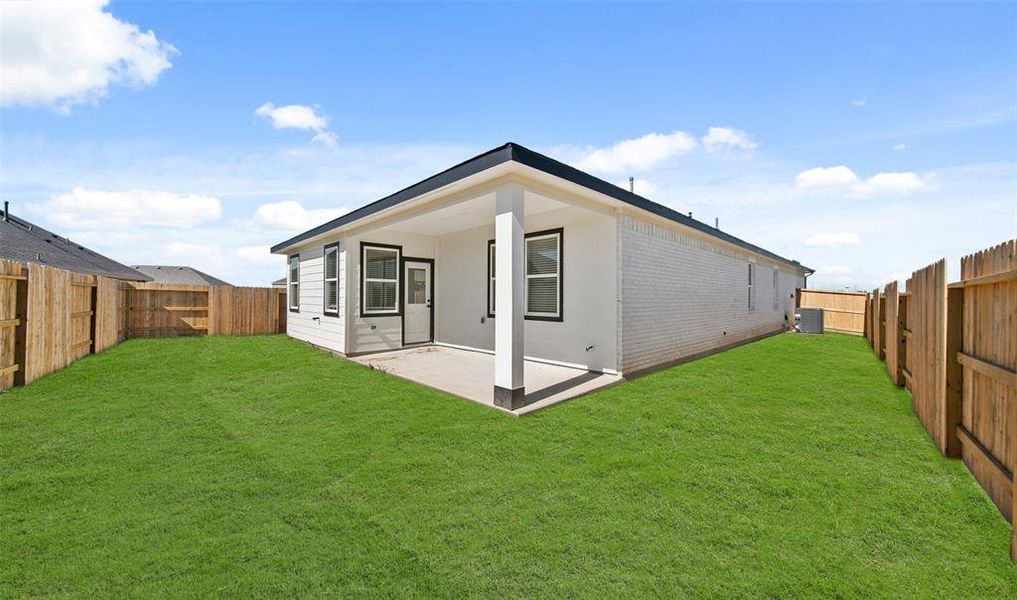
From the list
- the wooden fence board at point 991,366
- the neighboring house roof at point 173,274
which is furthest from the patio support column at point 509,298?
the neighboring house roof at point 173,274

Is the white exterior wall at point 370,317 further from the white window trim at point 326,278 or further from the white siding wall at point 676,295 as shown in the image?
the white siding wall at point 676,295

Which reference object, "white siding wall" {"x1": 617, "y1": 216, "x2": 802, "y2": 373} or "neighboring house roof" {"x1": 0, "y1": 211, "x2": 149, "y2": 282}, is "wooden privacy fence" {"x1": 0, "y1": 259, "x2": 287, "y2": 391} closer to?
"neighboring house roof" {"x1": 0, "y1": 211, "x2": 149, "y2": 282}

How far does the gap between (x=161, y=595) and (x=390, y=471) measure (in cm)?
145

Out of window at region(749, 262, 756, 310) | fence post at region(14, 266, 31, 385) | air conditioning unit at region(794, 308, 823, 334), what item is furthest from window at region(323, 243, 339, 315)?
air conditioning unit at region(794, 308, 823, 334)

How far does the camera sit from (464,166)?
195 inches

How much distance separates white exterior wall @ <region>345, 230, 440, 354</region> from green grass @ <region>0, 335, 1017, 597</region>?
3487mm

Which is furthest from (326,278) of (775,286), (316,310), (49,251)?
(775,286)

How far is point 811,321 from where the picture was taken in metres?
13.7

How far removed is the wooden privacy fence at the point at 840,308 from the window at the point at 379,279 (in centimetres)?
1541

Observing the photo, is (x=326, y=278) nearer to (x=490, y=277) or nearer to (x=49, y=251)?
(x=490, y=277)

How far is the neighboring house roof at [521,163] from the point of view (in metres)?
4.45

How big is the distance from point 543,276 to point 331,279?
205 inches

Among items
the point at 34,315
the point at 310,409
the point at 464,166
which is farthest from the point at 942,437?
the point at 34,315

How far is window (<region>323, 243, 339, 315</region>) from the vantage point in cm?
891
